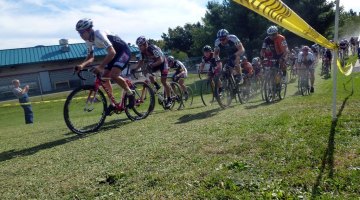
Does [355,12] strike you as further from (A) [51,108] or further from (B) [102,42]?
(B) [102,42]

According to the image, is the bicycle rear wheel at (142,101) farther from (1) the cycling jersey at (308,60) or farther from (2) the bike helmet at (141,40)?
(1) the cycling jersey at (308,60)

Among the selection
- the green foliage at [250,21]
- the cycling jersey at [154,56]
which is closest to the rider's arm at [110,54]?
the cycling jersey at [154,56]

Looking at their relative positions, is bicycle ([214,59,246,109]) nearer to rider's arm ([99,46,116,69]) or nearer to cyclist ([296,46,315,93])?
rider's arm ([99,46,116,69])

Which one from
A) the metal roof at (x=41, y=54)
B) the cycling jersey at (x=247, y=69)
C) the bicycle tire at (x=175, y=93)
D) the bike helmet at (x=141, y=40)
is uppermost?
the metal roof at (x=41, y=54)

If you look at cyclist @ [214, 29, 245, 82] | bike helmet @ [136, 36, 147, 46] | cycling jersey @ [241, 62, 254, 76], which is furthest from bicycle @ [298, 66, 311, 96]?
bike helmet @ [136, 36, 147, 46]

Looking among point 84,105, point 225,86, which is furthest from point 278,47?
point 84,105

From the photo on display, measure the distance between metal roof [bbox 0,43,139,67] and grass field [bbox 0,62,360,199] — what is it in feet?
133

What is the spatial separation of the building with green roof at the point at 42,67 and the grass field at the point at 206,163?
38805 mm

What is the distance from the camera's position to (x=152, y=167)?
4.27 meters

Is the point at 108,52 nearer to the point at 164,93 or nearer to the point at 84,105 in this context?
the point at 84,105

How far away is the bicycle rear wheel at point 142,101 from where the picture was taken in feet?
27.9

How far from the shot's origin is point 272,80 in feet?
33.7

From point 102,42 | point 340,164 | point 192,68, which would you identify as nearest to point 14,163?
point 102,42

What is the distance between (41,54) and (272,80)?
142 ft
